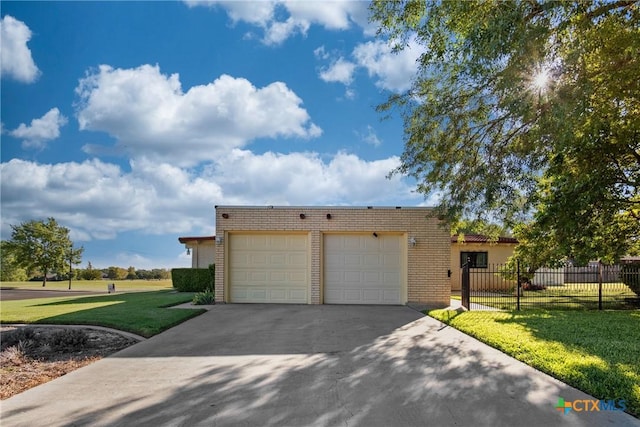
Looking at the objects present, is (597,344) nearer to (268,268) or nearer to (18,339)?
(268,268)

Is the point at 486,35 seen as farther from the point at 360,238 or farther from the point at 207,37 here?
the point at 360,238

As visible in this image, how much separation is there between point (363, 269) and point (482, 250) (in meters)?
10.5

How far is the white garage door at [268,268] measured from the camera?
14273 millimetres

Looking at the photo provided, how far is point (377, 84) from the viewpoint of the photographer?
1132cm

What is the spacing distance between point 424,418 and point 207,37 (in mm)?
10561

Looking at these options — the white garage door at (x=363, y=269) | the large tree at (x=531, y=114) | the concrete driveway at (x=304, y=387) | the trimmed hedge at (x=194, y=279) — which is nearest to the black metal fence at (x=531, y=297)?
the large tree at (x=531, y=114)

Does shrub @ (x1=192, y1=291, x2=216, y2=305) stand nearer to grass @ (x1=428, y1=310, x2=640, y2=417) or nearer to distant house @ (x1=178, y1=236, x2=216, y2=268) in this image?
grass @ (x1=428, y1=310, x2=640, y2=417)

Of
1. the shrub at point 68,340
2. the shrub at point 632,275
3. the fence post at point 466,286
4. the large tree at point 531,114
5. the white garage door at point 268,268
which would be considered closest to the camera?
the large tree at point 531,114

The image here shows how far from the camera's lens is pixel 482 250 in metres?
22.0

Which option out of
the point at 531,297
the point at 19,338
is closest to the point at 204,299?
the point at 19,338

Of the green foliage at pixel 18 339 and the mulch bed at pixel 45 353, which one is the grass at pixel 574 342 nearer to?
the mulch bed at pixel 45 353

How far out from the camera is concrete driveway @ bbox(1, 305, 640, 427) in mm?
4273

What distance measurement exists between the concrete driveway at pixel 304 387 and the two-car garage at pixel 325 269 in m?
5.71

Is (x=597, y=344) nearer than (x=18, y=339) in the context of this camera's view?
Yes
